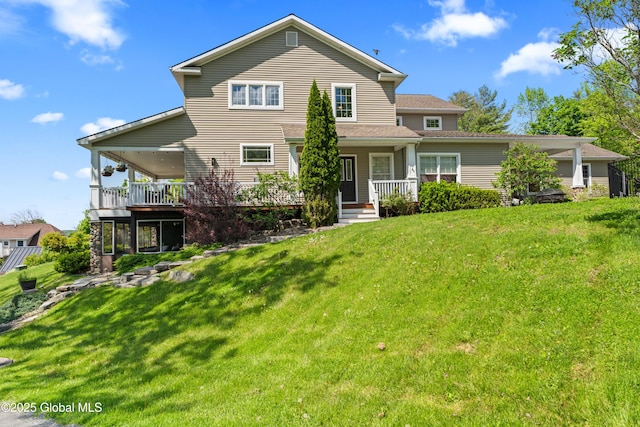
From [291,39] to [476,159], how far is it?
10265 millimetres

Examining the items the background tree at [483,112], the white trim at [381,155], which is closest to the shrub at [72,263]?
the white trim at [381,155]

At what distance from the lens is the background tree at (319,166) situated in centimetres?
1309

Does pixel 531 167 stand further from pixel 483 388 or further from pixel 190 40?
pixel 190 40

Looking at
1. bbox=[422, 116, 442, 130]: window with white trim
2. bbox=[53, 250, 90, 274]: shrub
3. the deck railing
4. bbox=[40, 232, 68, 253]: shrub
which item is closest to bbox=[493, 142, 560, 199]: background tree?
bbox=[422, 116, 442, 130]: window with white trim

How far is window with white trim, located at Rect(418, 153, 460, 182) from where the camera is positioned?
17562mm

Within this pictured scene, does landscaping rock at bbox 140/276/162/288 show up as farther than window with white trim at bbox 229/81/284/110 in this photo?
No

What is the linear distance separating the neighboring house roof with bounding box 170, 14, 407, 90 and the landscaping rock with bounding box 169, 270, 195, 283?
10034 mm

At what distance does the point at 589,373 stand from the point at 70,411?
18.4ft

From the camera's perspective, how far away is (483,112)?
161 ft

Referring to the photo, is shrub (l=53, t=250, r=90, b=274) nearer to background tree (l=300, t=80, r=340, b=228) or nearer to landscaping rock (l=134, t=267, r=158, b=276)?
landscaping rock (l=134, t=267, r=158, b=276)

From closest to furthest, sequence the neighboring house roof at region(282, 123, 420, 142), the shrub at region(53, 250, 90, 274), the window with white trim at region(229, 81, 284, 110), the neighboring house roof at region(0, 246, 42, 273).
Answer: the neighboring house roof at region(282, 123, 420, 142) < the shrub at region(53, 250, 90, 274) < the window with white trim at region(229, 81, 284, 110) < the neighboring house roof at region(0, 246, 42, 273)

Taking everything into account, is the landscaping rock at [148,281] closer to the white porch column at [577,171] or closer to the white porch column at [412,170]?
the white porch column at [412,170]

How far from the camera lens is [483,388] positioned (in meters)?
3.56

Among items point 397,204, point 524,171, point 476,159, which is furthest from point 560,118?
point 397,204
